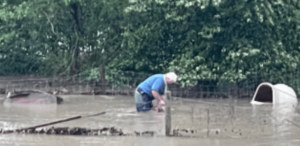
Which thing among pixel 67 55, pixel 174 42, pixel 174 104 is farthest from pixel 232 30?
pixel 67 55

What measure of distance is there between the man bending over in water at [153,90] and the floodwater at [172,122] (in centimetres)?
26

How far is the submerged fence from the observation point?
22297 millimetres

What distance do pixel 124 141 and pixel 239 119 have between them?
16.0ft

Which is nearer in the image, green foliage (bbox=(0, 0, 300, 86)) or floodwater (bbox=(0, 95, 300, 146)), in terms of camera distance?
floodwater (bbox=(0, 95, 300, 146))

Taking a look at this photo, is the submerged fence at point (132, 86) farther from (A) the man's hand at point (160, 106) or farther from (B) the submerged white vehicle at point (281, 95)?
(A) the man's hand at point (160, 106)

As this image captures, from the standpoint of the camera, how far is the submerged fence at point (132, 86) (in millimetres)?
22297

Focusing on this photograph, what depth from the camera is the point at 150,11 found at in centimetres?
2302

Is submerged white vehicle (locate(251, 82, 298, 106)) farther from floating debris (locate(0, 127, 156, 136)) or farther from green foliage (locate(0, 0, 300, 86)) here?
floating debris (locate(0, 127, 156, 136))

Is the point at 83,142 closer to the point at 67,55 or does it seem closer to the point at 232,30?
the point at 232,30

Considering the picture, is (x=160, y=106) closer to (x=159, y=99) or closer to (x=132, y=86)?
(x=159, y=99)

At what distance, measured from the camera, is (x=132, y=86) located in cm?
2383

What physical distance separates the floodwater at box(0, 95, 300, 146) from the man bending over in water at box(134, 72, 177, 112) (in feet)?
0.84

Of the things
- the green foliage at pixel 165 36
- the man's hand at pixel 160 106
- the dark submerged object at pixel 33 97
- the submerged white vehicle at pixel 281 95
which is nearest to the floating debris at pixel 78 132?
the man's hand at pixel 160 106

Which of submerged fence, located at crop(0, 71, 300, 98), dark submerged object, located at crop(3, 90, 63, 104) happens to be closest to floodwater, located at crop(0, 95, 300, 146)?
dark submerged object, located at crop(3, 90, 63, 104)
